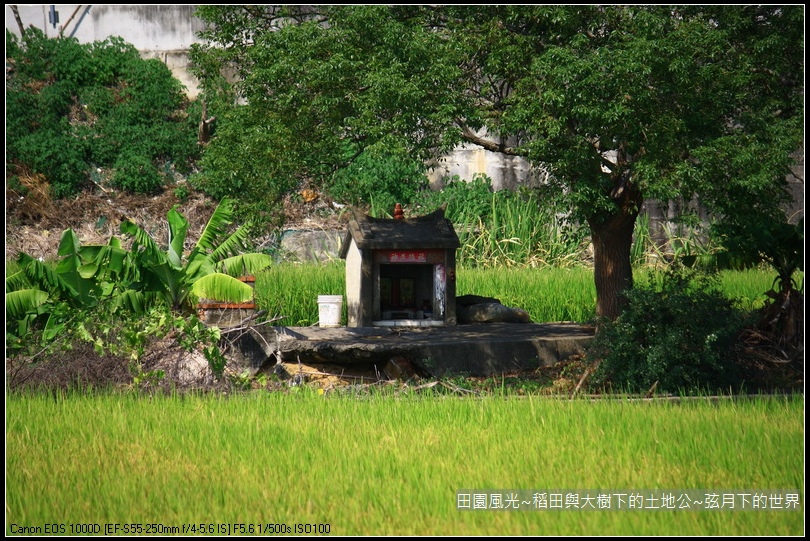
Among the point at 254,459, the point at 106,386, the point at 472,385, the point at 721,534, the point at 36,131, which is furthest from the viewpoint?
the point at 36,131

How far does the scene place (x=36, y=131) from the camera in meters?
19.9

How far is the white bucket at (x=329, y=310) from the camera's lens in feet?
41.1

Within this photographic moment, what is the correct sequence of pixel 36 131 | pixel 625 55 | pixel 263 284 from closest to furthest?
1. pixel 625 55
2. pixel 263 284
3. pixel 36 131

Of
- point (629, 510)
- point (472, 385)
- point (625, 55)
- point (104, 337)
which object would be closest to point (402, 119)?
point (625, 55)

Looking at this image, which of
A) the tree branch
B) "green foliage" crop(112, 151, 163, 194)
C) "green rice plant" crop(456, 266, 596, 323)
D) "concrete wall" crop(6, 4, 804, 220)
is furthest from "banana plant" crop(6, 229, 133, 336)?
"concrete wall" crop(6, 4, 804, 220)

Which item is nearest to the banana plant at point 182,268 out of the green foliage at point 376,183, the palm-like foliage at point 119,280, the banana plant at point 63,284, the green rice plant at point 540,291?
the palm-like foliage at point 119,280

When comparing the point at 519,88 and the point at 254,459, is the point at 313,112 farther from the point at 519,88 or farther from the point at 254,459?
the point at 254,459

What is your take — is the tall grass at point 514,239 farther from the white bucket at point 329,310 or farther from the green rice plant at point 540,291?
the white bucket at point 329,310

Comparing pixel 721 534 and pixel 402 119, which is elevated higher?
pixel 402 119

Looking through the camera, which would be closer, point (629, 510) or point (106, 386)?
point (629, 510)

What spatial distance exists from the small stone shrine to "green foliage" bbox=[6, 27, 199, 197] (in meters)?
8.85

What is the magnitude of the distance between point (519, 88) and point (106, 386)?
492 centimetres

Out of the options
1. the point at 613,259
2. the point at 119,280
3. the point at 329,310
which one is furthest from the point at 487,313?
the point at 119,280

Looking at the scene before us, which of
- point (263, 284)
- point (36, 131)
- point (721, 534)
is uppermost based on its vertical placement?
point (36, 131)
